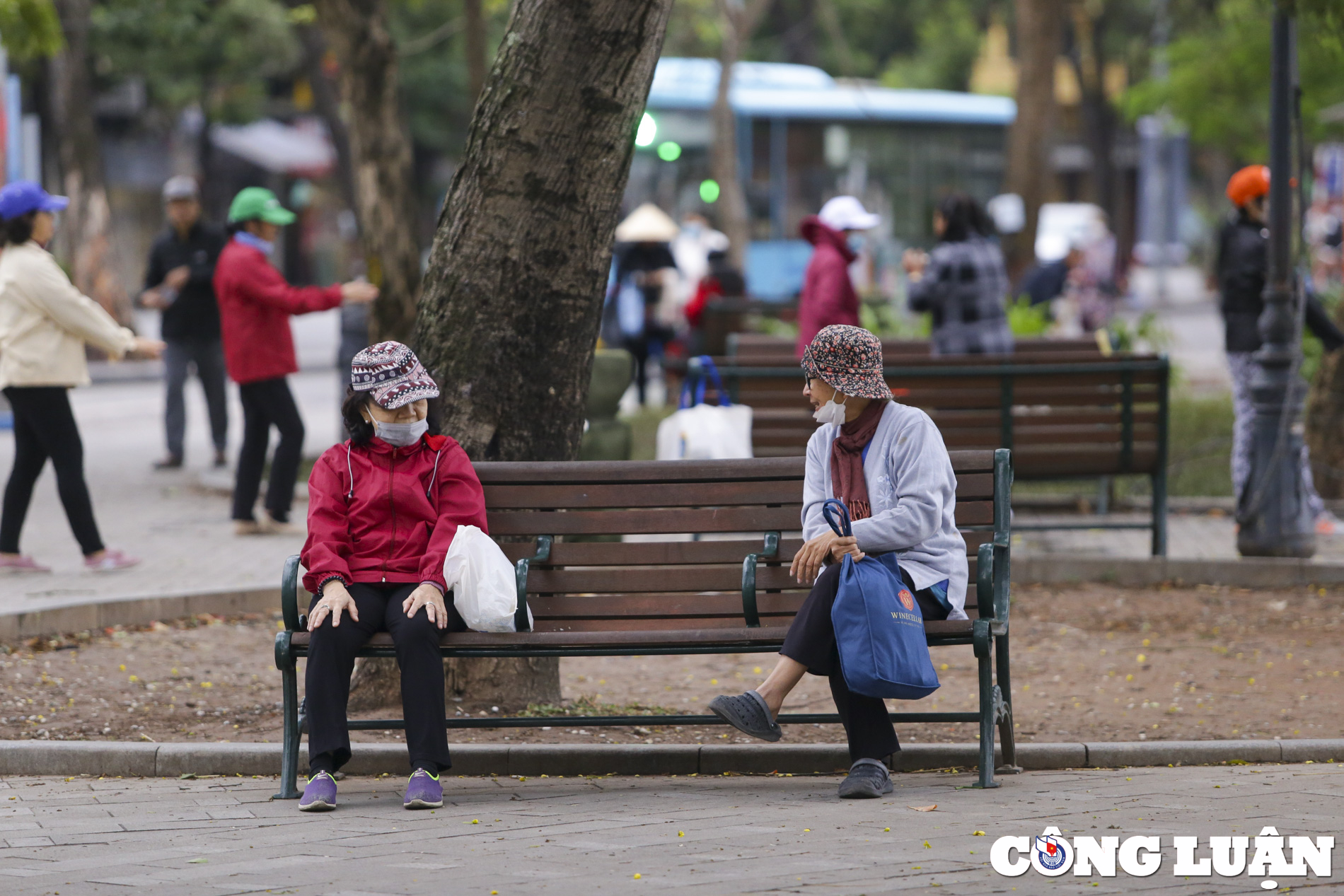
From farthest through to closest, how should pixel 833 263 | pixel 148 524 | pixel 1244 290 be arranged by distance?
pixel 148 524 < pixel 833 263 < pixel 1244 290

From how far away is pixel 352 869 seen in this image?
4.27 m

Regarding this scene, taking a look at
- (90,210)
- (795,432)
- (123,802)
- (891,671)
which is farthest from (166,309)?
(90,210)

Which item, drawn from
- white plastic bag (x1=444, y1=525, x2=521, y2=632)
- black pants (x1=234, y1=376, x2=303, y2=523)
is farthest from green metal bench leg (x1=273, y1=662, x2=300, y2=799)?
black pants (x1=234, y1=376, x2=303, y2=523)

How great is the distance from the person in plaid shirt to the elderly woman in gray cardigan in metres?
4.77

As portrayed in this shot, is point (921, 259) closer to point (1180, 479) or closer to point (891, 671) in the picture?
point (1180, 479)

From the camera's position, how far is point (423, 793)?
196 inches

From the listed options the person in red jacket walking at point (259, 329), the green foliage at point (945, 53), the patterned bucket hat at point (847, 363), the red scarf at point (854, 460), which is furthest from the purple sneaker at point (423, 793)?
the green foliage at point (945, 53)

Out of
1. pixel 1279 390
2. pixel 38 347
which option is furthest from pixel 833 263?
pixel 38 347

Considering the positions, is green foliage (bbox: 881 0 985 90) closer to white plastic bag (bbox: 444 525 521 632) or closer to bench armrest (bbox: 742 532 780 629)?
bench armrest (bbox: 742 532 780 629)

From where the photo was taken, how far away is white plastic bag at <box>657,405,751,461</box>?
26.6 feet

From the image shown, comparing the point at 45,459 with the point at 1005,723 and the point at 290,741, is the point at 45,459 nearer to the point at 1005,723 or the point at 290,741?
the point at 290,741

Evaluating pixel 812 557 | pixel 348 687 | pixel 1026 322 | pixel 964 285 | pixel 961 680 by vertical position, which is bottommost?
pixel 961 680

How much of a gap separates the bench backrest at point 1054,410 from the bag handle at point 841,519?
3.86m

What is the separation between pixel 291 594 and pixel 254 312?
4919mm
